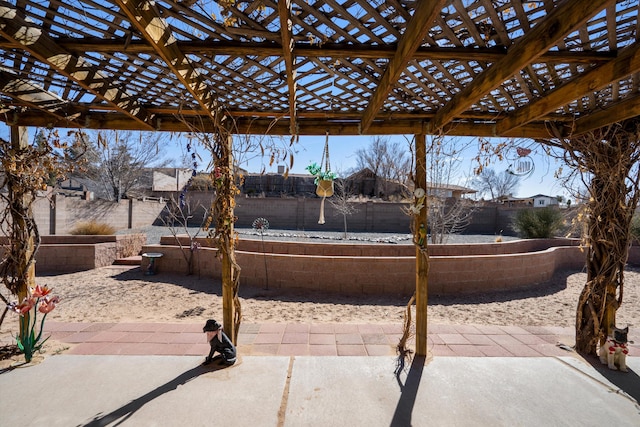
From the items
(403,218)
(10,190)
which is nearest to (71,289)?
(10,190)

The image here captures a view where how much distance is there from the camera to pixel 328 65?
2.13 meters

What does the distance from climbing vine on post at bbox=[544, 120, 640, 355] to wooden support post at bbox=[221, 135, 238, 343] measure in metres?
2.96

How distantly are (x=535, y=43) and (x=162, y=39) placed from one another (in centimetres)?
186

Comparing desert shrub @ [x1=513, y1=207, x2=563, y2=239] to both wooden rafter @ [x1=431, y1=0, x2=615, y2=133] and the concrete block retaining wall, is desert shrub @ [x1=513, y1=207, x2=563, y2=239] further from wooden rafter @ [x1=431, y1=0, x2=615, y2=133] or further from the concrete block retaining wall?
the concrete block retaining wall

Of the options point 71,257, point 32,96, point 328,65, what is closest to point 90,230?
point 71,257

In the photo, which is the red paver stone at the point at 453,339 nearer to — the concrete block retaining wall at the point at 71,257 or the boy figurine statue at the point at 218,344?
the boy figurine statue at the point at 218,344

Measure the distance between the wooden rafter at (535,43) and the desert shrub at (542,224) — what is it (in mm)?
9947

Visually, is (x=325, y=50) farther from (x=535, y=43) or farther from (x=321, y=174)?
(x=321, y=174)

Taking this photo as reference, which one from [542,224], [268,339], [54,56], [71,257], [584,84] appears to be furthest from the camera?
[542,224]

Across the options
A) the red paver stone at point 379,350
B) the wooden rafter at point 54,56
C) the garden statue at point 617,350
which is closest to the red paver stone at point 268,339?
the red paver stone at point 379,350

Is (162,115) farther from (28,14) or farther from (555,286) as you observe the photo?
(555,286)

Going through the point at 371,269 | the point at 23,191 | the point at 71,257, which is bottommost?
the point at 71,257

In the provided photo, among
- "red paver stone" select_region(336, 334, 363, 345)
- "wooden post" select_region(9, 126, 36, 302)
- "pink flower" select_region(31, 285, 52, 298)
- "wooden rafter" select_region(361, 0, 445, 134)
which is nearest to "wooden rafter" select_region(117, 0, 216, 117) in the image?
"wooden rafter" select_region(361, 0, 445, 134)

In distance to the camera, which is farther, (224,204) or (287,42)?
(224,204)
